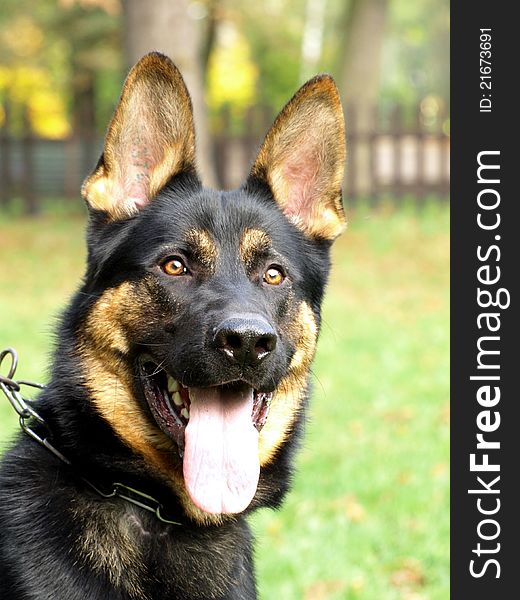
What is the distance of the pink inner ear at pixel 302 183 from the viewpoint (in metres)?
4.13

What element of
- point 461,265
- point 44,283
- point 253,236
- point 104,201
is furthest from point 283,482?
point 44,283

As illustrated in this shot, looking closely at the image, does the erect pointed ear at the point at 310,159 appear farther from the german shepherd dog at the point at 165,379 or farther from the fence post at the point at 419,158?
the fence post at the point at 419,158

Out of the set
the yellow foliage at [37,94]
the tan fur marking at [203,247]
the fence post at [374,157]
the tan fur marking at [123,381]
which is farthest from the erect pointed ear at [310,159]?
the yellow foliage at [37,94]

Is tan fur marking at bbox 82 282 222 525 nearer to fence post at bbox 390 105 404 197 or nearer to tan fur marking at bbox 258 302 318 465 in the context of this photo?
tan fur marking at bbox 258 302 318 465

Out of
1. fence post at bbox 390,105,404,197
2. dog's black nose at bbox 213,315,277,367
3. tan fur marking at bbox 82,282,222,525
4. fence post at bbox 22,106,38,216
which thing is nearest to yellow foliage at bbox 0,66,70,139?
fence post at bbox 22,106,38,216

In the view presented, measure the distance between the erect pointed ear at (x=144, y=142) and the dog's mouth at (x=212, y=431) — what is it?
2.45ft

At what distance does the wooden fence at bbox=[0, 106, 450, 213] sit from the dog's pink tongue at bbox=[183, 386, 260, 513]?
17.6 metres

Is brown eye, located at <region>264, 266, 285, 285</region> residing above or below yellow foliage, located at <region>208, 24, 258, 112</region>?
below

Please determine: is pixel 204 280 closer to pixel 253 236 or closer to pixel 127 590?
pixel 253 236

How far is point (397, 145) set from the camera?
71.3 feet

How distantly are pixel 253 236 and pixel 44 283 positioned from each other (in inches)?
466

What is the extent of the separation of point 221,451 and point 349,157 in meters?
18.6

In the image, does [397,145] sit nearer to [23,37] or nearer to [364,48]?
[364,48]

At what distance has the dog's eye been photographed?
3.59 m
